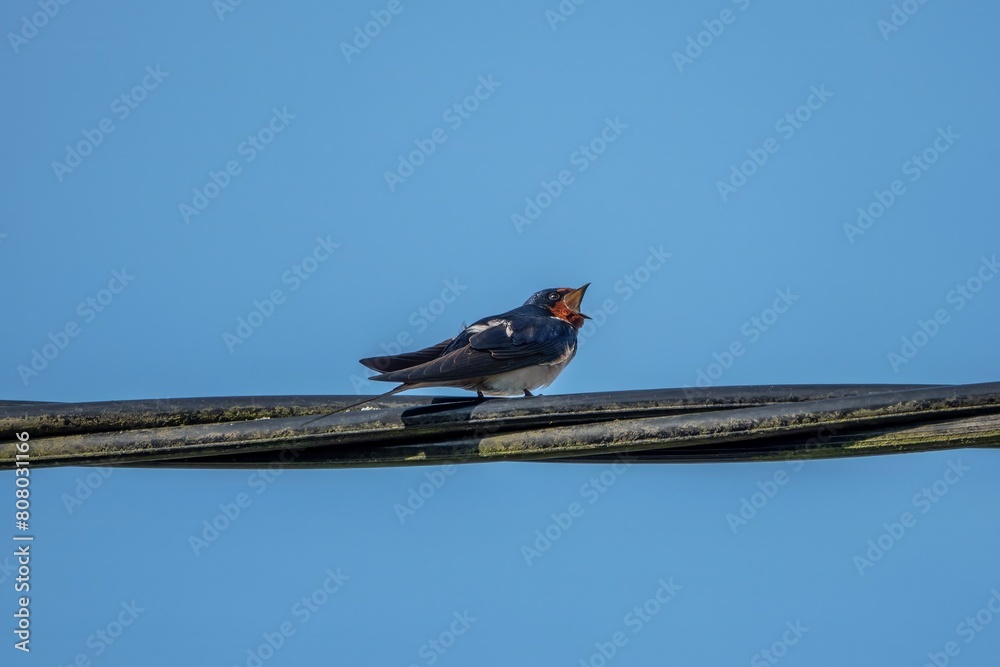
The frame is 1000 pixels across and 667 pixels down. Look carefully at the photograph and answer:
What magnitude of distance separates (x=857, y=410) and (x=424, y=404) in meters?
1.76

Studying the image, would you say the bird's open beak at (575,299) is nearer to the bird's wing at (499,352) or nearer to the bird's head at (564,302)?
the bird's head at (564,302)

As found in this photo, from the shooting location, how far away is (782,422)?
4.01 metres

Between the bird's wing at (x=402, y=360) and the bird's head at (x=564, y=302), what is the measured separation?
2144mm

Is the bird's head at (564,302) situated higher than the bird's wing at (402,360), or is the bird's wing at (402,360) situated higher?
the bird's head at (564,302)

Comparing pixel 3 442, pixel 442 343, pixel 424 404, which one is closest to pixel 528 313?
pixel 442 343

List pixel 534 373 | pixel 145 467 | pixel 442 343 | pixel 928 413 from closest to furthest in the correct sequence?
pixel 928 413
pixel 145 467
pixel 442 343
pixel 534 373

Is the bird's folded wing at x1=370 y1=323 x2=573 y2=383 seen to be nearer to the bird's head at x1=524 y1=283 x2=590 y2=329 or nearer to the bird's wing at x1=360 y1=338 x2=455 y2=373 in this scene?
the bird's wing at x1=360 y1=338 x2=455 y2=373

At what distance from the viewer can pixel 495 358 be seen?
6.22 m

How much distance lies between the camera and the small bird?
5533mm

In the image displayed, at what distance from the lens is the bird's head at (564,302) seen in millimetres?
8195

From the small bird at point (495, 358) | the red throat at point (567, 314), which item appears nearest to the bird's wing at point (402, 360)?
the small bird at point (495, 358)

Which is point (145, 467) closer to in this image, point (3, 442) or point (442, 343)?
point (3, 442)

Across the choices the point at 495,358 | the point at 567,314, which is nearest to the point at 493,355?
the point at 495,358

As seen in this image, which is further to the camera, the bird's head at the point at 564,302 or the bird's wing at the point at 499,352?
the bird's head at the point at 564,302
